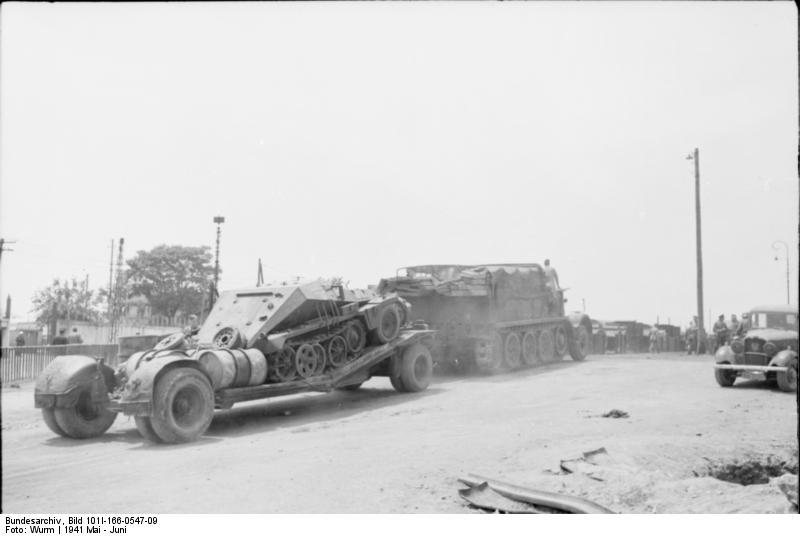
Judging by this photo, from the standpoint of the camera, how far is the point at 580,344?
70.6 feet

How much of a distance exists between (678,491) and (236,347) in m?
6.64

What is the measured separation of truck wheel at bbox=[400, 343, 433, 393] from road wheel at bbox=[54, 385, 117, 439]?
18.2ft

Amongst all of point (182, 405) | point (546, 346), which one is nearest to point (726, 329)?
point (546, 346)

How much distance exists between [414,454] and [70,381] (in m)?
4.62

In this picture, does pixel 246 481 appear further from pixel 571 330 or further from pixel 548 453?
pixel 571 330

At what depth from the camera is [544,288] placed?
20.4 metres

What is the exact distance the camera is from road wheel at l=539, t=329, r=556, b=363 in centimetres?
1980

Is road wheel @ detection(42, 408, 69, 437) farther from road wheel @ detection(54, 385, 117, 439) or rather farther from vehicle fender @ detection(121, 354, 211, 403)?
vehicle fender @ detection(121, 354, 211, 403)

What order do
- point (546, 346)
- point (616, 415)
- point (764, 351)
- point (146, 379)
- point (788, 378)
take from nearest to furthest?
point (146, 379), point (616, 415), point (788, 378), point (764, 351), point (546, 346)

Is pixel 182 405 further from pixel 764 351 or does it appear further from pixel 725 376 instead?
pixel 764 351

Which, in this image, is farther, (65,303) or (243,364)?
(65,303)

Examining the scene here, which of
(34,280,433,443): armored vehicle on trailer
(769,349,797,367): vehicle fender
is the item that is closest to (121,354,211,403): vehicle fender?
(34,280,433,443): armored vehicle on trailer
